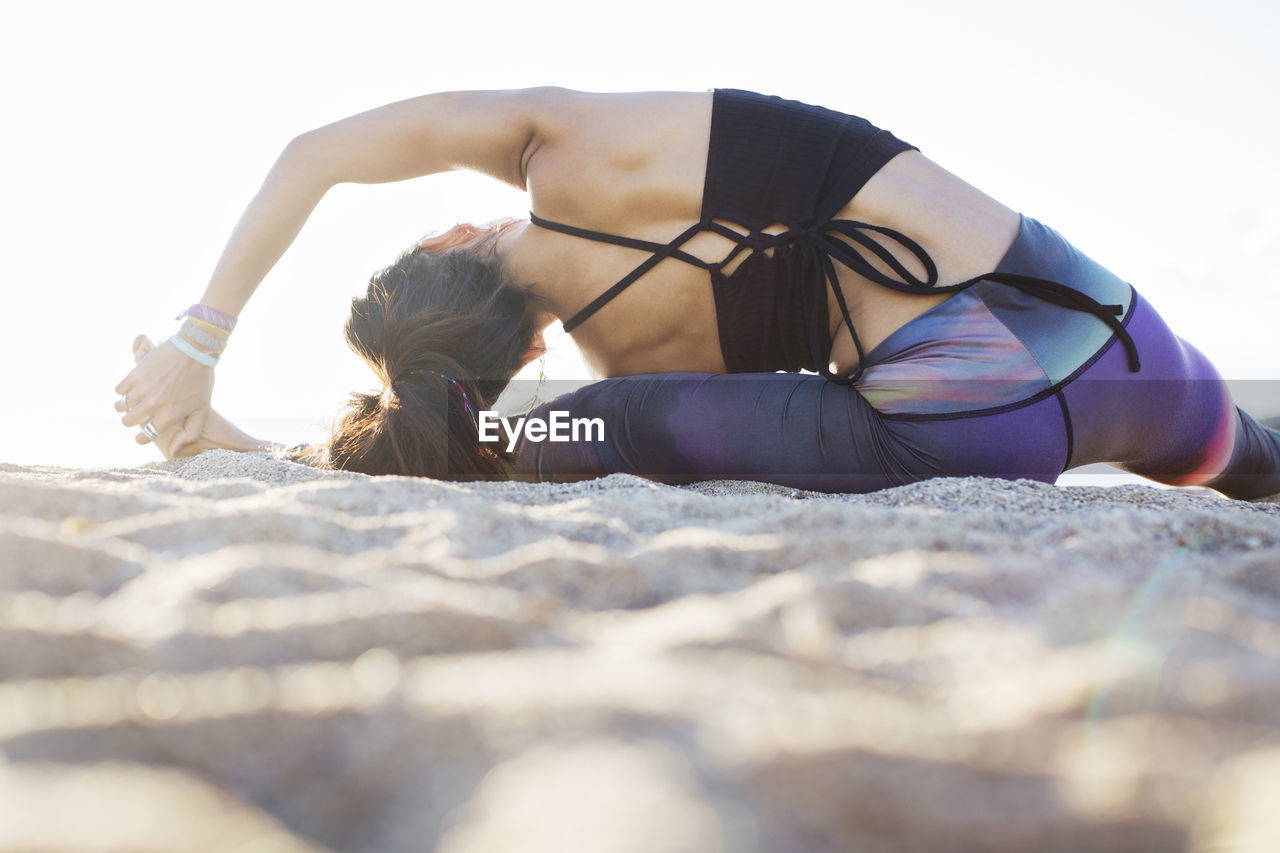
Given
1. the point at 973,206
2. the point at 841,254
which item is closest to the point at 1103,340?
the point at 973,206

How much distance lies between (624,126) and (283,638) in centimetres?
133

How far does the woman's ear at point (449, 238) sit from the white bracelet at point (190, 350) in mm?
615

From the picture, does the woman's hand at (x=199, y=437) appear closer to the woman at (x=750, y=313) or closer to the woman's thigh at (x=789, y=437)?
the woman at (x=750, y=313)

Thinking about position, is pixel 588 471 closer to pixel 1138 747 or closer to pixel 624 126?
pixel 624 126

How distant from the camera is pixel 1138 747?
1.18 feet

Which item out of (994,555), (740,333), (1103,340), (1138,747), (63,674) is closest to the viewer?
(1138,747)

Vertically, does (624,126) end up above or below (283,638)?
above

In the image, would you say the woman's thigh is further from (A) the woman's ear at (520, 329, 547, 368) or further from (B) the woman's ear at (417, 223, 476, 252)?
(B) the woman's ear at (417, 223, 476, 252)

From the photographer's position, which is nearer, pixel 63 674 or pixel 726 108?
pixel 63 674

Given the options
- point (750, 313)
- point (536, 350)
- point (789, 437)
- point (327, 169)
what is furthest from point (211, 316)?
point (789, 437)

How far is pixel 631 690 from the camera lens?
0.41 m

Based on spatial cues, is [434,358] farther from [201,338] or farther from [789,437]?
[789,437]

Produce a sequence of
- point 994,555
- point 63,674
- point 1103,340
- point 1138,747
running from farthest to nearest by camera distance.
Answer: point 1103,340 < point 994,555 < point 63,674 < point 1138,747

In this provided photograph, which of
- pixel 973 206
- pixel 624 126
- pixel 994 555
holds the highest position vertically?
pixel 624 126
